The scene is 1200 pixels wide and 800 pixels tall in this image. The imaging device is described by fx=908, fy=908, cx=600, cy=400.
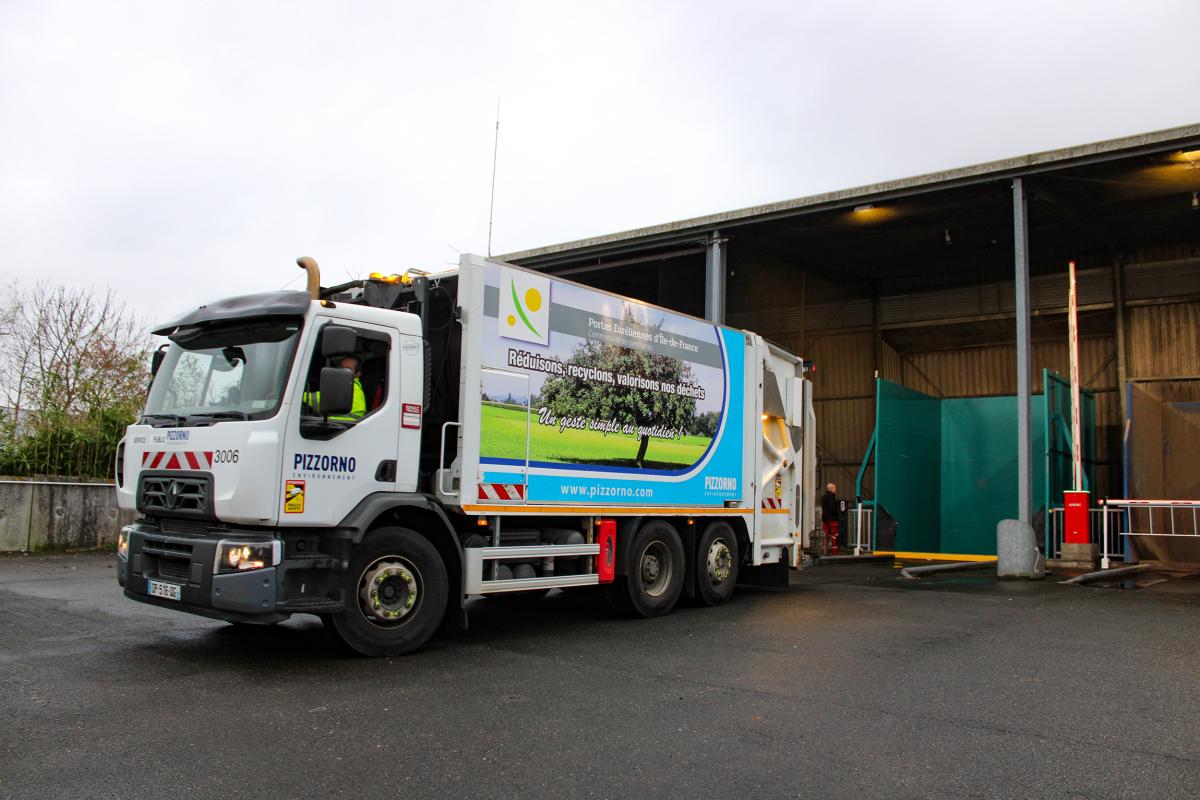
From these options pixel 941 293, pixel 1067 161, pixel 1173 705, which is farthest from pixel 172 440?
pixel 941 293

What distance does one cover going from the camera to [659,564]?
9.34 m

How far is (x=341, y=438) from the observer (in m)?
6.52

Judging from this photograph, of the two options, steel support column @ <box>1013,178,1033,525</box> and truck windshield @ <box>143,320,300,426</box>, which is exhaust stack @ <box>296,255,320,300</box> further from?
steel support column @ <box>1013,178,1033,525</box>

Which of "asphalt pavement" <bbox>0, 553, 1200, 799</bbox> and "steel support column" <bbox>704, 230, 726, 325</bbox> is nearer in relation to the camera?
"asphalt pavement" <bbox>0, 553, 1200, 799</bbox>

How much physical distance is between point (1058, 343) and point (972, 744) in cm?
1958

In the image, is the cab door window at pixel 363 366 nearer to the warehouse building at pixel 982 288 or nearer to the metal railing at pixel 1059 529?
the warehouse building at pixel 982 288

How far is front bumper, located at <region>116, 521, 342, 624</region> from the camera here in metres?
6.00

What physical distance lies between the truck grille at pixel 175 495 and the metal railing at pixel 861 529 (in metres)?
14.7

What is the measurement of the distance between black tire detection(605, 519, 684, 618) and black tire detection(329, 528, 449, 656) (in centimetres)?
235

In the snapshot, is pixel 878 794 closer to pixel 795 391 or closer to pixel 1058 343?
pixel 795 391

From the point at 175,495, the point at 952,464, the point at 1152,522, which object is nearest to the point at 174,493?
the point at 175,495

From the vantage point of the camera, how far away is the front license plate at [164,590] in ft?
20.7

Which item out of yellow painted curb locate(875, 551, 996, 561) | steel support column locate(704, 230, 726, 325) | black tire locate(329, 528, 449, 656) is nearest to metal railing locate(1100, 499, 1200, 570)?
yellow painted curb locate(875, 551, 996, 561)

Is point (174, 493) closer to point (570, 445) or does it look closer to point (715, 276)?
point (570, 445)
